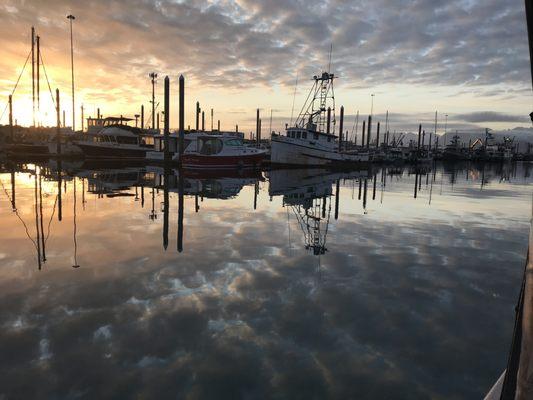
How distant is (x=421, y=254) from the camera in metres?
8.12

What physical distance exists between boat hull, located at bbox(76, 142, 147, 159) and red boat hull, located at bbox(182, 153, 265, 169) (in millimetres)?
16702

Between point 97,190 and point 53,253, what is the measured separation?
441 inches

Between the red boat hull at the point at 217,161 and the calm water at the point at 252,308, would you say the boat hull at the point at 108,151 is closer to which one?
the red boat hull at the point at 217,161

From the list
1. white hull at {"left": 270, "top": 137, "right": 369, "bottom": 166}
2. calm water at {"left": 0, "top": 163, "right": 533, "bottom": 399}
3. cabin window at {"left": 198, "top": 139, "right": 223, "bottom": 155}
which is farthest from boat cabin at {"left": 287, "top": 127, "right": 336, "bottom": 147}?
calm water at {"left": 0, "top": 163, "right": 533, "bottom": 399}

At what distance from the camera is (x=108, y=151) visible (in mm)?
46219

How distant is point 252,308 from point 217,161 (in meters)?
29.3

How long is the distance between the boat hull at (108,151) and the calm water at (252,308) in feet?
124

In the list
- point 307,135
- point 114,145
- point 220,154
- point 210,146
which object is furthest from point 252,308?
point 114,145

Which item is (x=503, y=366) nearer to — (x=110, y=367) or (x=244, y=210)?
(x=110, y=367)

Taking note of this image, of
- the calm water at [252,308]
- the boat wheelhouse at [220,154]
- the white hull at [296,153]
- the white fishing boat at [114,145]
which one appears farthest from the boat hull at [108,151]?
the calm water at [252,308]

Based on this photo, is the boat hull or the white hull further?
the boat hull

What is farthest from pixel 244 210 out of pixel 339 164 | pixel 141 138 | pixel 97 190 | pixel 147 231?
pixel 141 138

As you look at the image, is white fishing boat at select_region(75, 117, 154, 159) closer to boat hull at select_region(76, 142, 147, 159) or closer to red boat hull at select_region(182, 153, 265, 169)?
boat hull at select_region(76, 142, 147, 159)

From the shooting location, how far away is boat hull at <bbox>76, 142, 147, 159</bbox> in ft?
149
